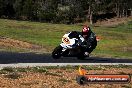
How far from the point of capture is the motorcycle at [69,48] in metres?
20.6

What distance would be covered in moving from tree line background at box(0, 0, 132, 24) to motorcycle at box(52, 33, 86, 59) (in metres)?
77.5

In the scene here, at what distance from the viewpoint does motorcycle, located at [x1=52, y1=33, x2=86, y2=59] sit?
20.6 meters

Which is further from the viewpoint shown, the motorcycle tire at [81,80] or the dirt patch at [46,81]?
the dirt patch at [46,81]

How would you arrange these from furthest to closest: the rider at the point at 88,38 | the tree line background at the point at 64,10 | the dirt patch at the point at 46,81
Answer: the tree line background at the point at 64,10, the rider at the point at 88,38, the dirt patch at the point at 46,81

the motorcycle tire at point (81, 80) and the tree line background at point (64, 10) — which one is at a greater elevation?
the motorcycle tire at point (81, 80)

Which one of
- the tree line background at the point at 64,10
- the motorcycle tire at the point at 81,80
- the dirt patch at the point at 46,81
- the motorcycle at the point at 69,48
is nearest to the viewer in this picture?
the motorcycle tire at the point at 81,80

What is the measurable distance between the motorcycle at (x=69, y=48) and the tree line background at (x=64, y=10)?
7749 cm

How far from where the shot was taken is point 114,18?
115m

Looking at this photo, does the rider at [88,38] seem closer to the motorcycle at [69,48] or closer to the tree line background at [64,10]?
the motorcycle at [69,48]

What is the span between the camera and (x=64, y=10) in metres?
108

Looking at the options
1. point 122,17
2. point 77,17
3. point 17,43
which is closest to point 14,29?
point 17,43

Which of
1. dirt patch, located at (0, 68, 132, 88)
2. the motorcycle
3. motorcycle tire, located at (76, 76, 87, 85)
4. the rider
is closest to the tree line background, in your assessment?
the motorcycle

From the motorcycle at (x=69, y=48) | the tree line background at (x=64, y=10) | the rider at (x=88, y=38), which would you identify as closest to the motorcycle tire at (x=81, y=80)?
the motorcycle at (x=69, y=48)

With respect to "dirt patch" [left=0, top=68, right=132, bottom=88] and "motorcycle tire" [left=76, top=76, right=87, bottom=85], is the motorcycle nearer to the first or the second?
"dirt patch" [left=0, top=68, right=132, bottom=88]
